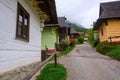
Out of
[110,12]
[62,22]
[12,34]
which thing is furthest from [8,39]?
[62,22]

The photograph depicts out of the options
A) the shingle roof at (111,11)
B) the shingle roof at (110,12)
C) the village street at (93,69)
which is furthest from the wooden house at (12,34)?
the shingle roof at (111,11)

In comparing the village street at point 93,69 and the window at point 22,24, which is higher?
the window at point 22,24

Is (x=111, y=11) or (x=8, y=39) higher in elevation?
(x=111, y=11)

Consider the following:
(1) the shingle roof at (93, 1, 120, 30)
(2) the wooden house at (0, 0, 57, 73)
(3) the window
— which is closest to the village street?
(2) the wooden house at (0, 0, 57, 73)

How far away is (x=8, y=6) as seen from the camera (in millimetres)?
6078

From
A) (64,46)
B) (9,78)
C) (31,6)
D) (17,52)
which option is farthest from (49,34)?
(9,78)

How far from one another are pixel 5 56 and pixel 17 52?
1.25 m

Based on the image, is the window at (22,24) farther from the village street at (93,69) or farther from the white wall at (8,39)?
the village street at (93,69)

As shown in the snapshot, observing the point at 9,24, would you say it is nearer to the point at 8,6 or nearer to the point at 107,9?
the point at 8,6

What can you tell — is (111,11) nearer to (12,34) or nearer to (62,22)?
(62,22)

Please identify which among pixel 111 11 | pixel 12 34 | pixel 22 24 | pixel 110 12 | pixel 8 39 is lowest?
pixel 8 39

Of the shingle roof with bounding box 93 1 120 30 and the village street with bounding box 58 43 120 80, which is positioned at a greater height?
the shingle roof with bounding box 93 1 120 30

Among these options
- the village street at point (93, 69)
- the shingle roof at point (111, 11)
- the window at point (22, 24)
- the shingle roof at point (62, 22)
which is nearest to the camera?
the village street at point (93, 69)

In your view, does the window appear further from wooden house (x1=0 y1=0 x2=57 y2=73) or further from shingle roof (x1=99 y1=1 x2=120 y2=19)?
shingle roof (x1=99 y1=1 x2=120 y2=19)
